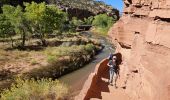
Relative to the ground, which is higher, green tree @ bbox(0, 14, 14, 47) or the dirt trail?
green tree @ bbox(0, 14, 14, 47)

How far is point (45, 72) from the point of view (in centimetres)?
4519

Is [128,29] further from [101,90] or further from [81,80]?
[81,80]

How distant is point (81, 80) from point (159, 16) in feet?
102

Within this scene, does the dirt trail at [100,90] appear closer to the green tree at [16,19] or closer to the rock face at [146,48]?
the rock face at [146,48]

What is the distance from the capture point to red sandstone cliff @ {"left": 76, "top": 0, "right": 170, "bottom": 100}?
1202cm

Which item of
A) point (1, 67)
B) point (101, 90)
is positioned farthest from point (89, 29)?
point (101, 90)

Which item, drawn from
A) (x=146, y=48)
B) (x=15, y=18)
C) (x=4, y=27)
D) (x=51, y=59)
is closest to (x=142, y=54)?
(x=146, y=48)

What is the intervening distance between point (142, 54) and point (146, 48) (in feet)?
1.73

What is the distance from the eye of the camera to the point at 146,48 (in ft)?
45.1

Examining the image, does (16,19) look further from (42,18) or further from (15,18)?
(42,18)

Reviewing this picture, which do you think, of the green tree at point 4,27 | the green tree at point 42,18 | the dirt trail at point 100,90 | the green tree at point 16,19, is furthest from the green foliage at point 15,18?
the dirt trail at point 100,90

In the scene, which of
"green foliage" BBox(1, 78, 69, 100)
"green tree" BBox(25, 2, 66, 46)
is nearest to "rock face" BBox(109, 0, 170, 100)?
"green foliage" BBox(1, 78, 69, 100)

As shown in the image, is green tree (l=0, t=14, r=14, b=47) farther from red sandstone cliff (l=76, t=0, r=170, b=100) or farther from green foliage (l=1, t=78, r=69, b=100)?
red sandstone cliff (l=76, t=0, r=170, b=100)

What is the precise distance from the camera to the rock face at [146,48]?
1194 cm
